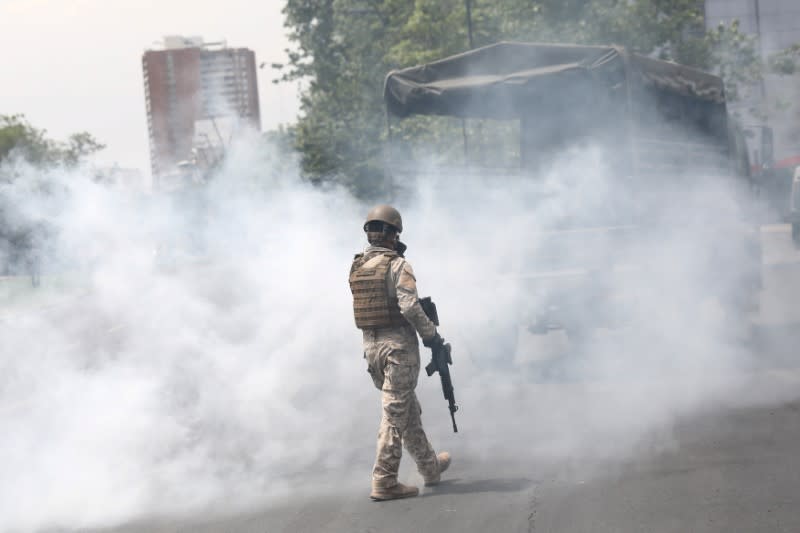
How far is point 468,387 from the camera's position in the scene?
9.25 metres

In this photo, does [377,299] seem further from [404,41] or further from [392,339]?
[404,41]

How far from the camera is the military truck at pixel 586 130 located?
9.70 m

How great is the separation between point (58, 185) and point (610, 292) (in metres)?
5.47

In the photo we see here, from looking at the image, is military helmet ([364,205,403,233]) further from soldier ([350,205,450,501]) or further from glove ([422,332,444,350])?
glove ([422,332,444,350])

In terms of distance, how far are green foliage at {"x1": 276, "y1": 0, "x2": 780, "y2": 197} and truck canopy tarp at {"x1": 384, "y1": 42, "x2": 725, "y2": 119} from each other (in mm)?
3927

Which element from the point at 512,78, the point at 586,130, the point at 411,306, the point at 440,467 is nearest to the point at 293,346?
the point at 512,78

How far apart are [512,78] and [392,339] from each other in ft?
16.6

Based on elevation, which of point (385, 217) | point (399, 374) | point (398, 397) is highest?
point (385, 217)

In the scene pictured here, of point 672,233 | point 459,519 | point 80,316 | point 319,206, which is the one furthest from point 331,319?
point 80,316

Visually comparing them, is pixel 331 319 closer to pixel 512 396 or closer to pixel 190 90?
pixel 512 396

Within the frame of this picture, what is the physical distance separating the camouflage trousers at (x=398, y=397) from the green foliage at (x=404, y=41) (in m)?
9.06

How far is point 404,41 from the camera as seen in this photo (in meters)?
28.2

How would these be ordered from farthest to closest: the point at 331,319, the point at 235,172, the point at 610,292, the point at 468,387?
1. the point at 235,172
2. the point at 331,319
3. the point at 610,292
4. the point at 468,387

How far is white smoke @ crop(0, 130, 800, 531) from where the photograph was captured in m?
6.84
